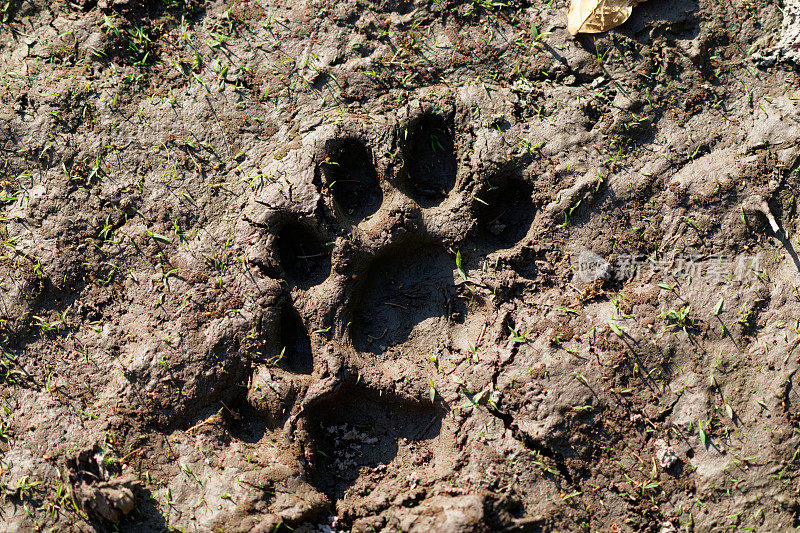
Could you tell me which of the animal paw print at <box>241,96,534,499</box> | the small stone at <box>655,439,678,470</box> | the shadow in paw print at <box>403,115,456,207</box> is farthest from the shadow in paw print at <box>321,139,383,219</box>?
the small stone at <box>655,439,678,470</box>

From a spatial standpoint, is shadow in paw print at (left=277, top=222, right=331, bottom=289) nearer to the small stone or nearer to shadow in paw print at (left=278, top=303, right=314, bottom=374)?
shadow in paw print at (left=278, top=303, right=314, bottom=374)

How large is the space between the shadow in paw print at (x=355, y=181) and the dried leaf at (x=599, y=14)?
1391 millimetres

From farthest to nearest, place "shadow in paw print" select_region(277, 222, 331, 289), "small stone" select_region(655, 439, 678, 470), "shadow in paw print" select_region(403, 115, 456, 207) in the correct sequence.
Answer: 1. "shadow in paw print" select_region(403, 115, 456, 207)
2. "shadow in paw print" select_region(277, 222, 331, 289)
3. "small stone" select_region(655, 439, 678, 470)

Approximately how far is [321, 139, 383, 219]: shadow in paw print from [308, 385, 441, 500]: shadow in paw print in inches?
38.8

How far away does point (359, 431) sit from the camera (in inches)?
122

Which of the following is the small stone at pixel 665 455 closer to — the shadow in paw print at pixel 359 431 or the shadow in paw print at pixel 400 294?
the shadow in paw print at pixel 359 431

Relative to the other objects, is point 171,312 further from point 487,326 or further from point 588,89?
point 588,89

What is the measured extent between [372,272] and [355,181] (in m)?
0.52

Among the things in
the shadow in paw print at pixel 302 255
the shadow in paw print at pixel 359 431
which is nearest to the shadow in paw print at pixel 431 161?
the shadow in paw print at pixel 302 255

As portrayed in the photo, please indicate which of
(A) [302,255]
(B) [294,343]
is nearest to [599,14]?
(A) [302,255]

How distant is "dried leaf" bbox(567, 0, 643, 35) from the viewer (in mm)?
3236

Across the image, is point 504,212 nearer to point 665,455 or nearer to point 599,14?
point 599,14

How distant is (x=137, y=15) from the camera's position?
135 inches

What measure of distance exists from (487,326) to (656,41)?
185cm
